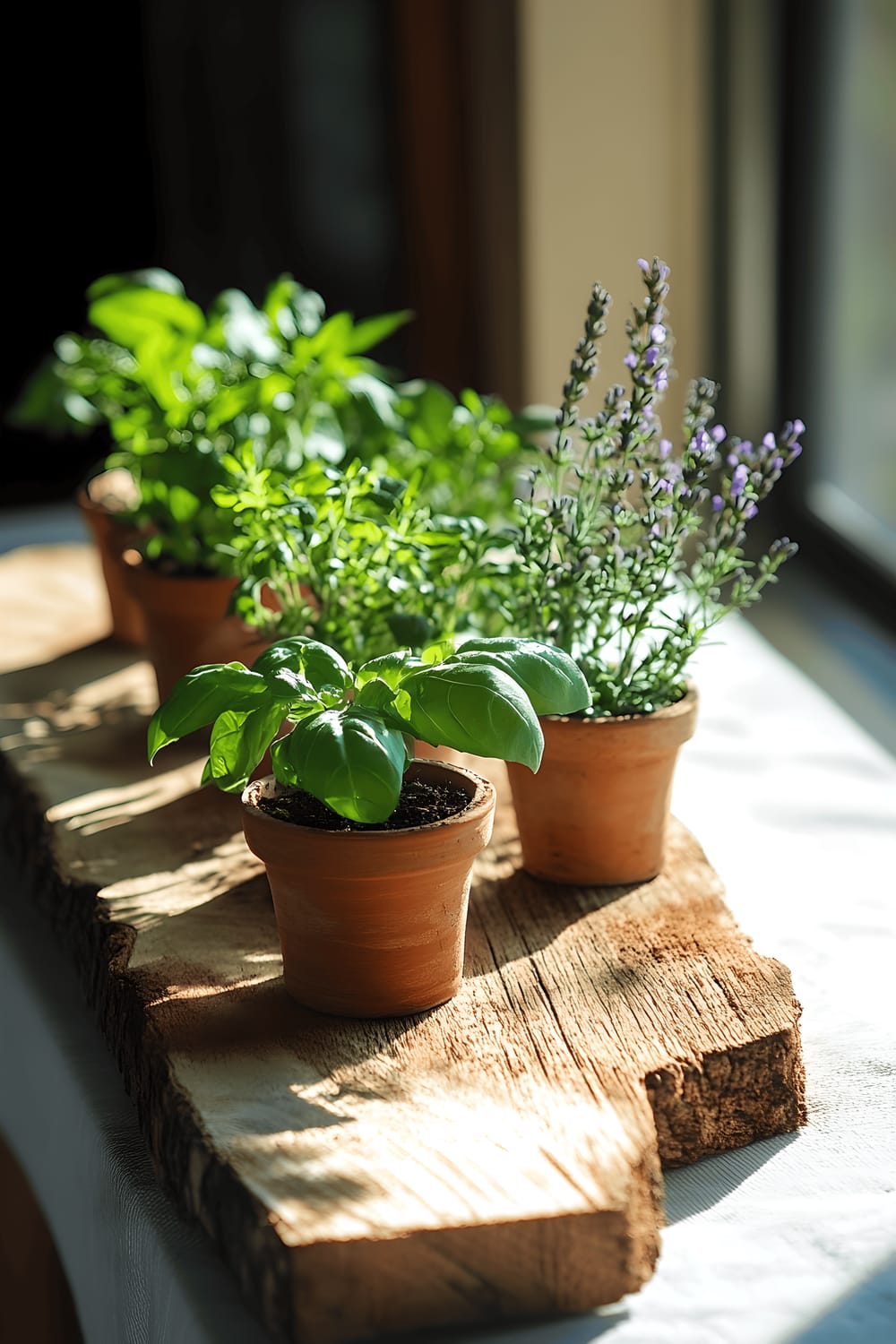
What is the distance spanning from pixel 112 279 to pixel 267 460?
0.32 m

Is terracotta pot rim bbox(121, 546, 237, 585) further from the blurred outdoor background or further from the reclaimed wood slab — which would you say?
the blurred outdoor background

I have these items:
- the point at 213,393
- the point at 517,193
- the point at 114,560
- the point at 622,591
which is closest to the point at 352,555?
the point at 622,591

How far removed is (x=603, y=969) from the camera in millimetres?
944

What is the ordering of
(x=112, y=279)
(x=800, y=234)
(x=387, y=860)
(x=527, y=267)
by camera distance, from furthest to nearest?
(x=527, y=267) → (x=800, y=234) → (x=112, y=279) → (x=387, y=860)

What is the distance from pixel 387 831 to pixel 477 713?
3.5 inches

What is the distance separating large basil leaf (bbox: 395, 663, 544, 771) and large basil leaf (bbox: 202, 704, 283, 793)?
9cm

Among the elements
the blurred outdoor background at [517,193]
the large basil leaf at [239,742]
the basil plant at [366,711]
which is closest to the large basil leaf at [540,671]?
the basil plant at [366,711]

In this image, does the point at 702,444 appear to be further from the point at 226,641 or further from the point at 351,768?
the point at 226,641

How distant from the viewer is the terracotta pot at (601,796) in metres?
1.00

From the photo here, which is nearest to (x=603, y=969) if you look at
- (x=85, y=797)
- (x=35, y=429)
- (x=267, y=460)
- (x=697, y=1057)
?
(x=697, y=1057)

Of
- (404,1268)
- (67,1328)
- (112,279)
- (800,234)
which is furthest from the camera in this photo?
(800,234)

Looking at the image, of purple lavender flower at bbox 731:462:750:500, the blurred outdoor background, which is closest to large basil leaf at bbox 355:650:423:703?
purple lavender flower at bbox 731:462:750:500

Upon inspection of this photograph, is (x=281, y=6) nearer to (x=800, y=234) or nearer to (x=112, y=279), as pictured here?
(x=800, y=234)

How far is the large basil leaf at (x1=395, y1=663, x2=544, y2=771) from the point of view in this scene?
0.80m
